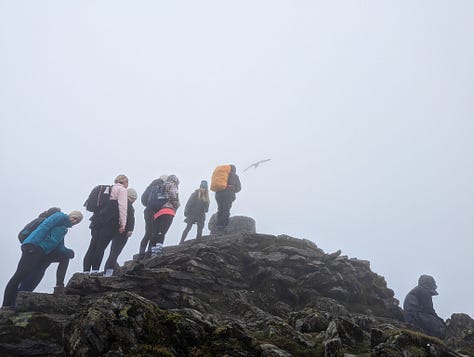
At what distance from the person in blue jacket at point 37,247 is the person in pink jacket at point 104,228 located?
3.98 feet

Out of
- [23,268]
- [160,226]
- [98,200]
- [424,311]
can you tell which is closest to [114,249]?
[160,226]

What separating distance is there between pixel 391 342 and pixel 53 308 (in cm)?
1014

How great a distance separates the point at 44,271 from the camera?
586 inches

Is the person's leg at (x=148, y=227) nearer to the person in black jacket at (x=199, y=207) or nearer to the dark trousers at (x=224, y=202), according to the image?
the dark trousers at (x=224, y=202)

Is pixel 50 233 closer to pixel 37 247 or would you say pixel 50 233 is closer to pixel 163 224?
pixel 37 247

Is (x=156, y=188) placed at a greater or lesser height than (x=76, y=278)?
greater

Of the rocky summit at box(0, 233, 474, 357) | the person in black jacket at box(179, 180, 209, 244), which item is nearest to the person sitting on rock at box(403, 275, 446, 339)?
the rocky summit at box(0, 233, 474, 357)

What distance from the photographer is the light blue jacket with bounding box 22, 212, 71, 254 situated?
44.3 feet

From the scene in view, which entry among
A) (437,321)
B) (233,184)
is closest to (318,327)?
(437,321)

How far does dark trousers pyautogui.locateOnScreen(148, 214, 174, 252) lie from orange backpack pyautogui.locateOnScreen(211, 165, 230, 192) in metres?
5.07

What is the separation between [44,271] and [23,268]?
197cm

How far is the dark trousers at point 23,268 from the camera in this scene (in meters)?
12.7

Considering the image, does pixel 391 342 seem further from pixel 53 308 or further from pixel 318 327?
pixel 53 308

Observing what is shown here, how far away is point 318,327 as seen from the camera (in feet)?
32.5
